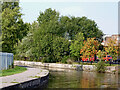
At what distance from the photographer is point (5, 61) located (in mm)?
35438

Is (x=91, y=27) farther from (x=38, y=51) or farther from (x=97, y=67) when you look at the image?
(x=97, y=67)

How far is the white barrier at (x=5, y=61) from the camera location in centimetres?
3400

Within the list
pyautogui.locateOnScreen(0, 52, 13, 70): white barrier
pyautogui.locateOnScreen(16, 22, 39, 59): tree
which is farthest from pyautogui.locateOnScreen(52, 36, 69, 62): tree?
pyautogui.locateOnScreen(0, 52, 13, 70): white barrier

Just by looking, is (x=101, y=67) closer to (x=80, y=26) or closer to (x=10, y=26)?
(x=10, y=26)

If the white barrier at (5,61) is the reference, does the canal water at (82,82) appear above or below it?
below

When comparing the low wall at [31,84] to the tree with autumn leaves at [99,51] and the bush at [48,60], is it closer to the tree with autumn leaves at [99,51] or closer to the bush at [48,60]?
the tree with autumn leaves at [99,51]

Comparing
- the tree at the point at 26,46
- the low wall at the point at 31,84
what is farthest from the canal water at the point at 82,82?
the tree at the point at 26,46

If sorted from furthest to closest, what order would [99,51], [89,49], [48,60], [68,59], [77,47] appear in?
[48,60]
[77,47]
[68,59]
[89,49]
[99,51]

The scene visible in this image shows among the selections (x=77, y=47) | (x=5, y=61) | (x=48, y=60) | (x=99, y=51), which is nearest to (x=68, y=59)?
(x=77, y=47)

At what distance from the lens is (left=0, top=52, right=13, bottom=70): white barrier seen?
34000mm

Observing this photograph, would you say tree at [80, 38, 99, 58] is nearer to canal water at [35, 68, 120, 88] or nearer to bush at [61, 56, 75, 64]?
bush at [61, 56, 75, 64]

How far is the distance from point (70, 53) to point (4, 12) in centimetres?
2707

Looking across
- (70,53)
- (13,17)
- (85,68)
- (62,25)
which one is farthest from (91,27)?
(13,17)

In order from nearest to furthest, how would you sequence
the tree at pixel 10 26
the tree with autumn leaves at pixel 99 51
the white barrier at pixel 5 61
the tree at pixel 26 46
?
the white barrier at pixel 5 61 < the tree at pixel 10 26 < the tree with autumn leaves at pixel 99 51 < the tree at pixel 26 46
